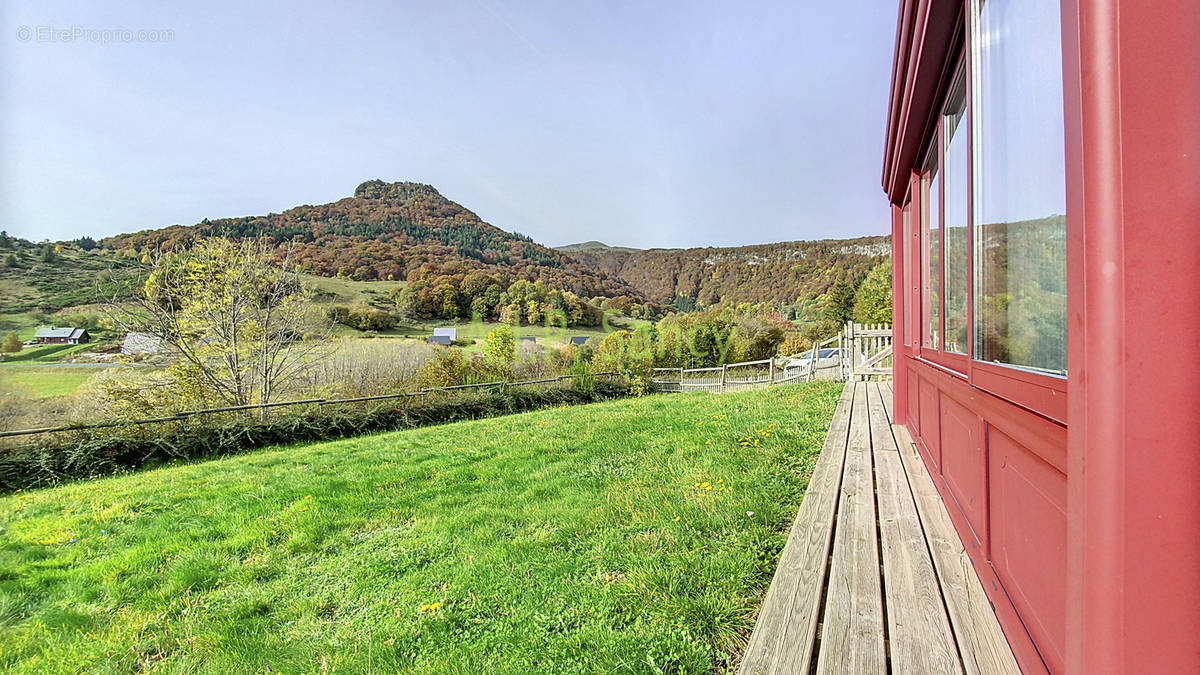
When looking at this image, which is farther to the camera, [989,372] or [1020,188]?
[989,372]

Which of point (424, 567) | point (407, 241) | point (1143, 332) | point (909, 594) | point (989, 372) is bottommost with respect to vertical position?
point (424, 567)

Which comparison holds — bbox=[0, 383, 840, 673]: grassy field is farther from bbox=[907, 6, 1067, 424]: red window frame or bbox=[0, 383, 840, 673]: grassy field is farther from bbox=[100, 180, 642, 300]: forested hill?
bbox=[100, 180, 642, 300]: forested hill

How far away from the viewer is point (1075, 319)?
0.72 meters

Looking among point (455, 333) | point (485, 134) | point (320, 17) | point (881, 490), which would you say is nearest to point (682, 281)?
point (485, 134)

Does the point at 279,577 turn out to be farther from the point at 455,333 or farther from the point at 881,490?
the point at 455,333

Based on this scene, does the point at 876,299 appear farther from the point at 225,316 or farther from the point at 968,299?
the point at 225,316

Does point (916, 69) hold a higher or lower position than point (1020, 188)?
higher

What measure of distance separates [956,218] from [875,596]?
1826mm

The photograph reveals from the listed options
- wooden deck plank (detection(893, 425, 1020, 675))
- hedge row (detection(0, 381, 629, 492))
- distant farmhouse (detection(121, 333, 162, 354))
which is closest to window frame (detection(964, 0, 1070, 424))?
wooden deck plank (detection(893, 425, 1020, 675))

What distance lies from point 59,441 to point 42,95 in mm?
7882

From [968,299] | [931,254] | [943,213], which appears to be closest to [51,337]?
[968,299]

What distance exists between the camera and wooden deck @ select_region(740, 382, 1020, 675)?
1.17m

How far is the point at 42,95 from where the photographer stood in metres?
1.61

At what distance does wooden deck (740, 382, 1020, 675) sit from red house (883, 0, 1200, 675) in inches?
3.9
